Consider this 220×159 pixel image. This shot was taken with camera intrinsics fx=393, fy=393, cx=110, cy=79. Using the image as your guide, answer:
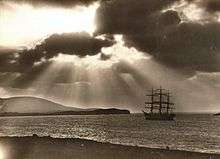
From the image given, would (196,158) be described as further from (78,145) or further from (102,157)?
(78,145)

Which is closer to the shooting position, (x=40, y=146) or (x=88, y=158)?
(x=88, y=158)

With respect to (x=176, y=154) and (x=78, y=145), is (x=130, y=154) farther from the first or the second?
(x=78, y=145)

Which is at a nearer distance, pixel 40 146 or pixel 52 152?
pixel 52 152

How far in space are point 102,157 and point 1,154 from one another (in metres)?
11.2

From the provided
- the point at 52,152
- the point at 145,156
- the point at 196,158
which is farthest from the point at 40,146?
the point at 196,158

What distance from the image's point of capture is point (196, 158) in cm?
4116

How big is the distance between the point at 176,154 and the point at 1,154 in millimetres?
18987

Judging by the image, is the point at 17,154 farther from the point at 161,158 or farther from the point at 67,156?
the point at 161,158

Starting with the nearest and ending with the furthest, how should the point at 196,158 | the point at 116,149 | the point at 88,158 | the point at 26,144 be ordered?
the point at 88,158
the point at 196,158
the point at 116,149
the point at 26,144

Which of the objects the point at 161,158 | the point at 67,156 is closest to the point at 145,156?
the point at 161,158

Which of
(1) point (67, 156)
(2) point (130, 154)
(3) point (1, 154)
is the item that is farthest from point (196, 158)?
(3) point (1, 154)

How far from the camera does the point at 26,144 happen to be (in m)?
50.2

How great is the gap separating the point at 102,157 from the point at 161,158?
5951 millimetres

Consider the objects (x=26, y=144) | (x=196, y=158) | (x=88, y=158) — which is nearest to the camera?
(x=88, y=158)
